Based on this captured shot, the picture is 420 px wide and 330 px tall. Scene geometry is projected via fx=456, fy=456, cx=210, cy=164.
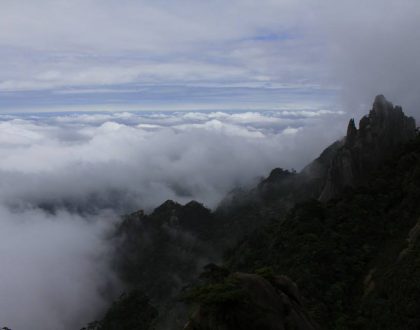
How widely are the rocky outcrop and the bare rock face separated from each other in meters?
61.4

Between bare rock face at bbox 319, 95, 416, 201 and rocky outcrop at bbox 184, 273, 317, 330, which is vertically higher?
bare rock face at bbox 319, 95, 416, 201

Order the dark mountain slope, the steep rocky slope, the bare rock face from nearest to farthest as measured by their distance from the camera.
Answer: the steep rocky slope, the dark mountain slope, the bare rock face

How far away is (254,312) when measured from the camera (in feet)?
90.2

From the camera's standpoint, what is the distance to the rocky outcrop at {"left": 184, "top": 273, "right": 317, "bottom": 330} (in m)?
27.2

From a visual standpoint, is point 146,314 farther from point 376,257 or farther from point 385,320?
point 385,320

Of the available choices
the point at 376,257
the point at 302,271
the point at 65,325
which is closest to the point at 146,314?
the point at 302,271

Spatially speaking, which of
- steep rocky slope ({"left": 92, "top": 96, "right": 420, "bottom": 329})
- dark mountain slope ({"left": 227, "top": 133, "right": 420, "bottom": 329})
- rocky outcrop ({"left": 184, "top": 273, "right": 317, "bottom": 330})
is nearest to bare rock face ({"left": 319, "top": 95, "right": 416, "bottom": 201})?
steep rocky slope ({"left": 92, "top": 96, "right": 420, "bottom": 329})

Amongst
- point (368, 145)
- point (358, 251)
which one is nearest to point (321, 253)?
point (358, 251)

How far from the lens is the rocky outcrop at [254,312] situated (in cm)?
2720

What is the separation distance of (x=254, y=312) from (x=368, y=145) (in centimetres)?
7298

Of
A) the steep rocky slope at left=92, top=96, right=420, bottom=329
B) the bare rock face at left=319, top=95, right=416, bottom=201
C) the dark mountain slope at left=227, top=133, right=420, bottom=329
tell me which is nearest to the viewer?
the steep rocky slope at left=92, top=96, right=420, bottom=329

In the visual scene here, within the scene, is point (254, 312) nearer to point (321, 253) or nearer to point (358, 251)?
point (321, 253)

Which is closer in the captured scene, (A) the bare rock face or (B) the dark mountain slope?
(B) the dark mountain slope

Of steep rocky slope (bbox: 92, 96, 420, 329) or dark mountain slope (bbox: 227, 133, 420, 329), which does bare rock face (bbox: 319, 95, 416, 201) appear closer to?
steep rocky slope (bbox: 92, 96, 420, 329)
